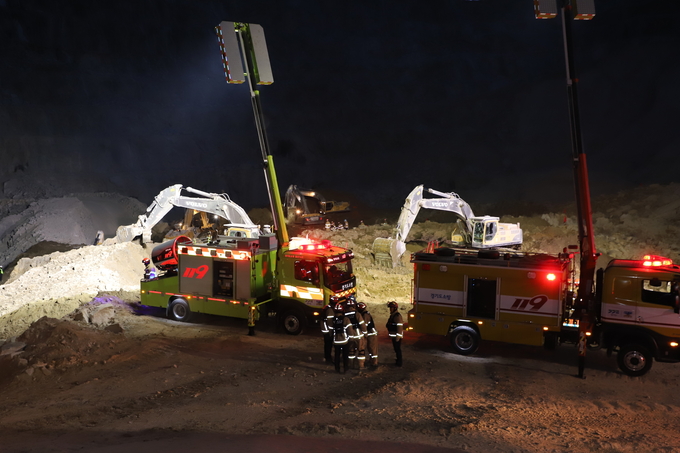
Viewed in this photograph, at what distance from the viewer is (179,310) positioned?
1633 centimetres

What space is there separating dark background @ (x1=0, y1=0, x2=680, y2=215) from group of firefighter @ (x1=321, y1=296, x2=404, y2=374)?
2915cm

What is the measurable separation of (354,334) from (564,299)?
4828mm

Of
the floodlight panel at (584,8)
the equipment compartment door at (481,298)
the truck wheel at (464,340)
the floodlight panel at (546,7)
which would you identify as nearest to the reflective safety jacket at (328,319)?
the truck wheel at (464,340)

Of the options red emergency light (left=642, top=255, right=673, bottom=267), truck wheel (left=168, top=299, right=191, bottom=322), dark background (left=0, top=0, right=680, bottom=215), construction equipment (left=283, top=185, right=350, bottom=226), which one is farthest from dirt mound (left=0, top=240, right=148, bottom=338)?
dark background (left=0, top=0, right=680, bottom=215)

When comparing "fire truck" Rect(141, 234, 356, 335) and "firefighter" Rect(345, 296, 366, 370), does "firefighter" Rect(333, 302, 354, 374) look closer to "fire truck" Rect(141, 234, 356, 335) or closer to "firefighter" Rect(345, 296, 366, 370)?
"firefighter" Rect(345, 296, 366, 370)

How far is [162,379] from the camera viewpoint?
11.3 meters

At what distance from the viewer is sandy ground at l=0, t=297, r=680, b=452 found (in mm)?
8438

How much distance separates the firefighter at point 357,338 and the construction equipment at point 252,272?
2.49 meters

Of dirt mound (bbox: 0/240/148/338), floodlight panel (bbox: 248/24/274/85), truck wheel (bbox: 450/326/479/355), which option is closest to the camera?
truck wheel (bbox: 450/326/479/355)

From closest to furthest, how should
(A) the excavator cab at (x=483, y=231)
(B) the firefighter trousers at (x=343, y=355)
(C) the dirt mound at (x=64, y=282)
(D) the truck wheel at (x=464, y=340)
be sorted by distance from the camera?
(B) the firefighter trousers at (x=343, y=355)
(D) the truck wheel at (x=464, y=340)
(C) the dirt mound at (x=64, y=282)
(A) the excavator cab at (x=483, y=231)

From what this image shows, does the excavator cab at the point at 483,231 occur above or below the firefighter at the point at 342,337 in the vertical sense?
above

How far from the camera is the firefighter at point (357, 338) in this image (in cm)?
1170

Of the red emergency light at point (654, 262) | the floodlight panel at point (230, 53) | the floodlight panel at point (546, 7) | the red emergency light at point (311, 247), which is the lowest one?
the red emergency light at point (654, 262)

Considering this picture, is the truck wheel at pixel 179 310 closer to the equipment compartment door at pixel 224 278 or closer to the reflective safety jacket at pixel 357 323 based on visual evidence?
the equipment compartment door at pixel 224 278
